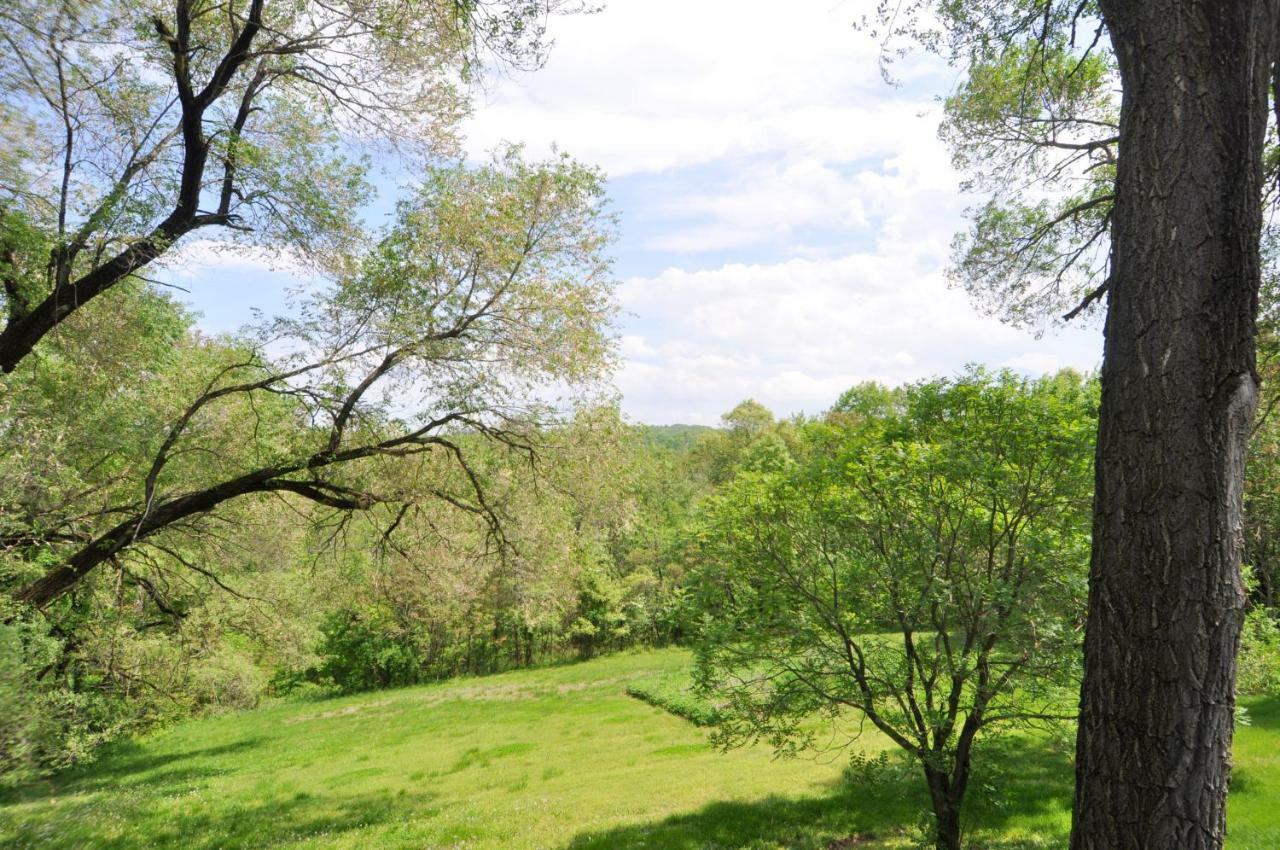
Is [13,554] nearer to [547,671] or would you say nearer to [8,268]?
[8,268]

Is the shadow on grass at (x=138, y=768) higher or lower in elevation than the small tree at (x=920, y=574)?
lower

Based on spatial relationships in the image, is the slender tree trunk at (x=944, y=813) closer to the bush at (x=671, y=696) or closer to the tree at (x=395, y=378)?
the tree at (x=395, y=378)

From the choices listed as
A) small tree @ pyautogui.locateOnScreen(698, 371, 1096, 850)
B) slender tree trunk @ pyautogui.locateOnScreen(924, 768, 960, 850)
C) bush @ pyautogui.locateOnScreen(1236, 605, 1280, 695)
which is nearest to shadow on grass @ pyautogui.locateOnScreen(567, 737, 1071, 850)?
slender tree trunk @ pyautogui.locateOnScreen(924, 768, 960, 850)

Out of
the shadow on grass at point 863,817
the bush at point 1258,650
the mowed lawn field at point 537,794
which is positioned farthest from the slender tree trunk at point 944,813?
the bush at point 1258,650

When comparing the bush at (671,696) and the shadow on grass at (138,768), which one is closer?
the shadow on grass at (138,768)

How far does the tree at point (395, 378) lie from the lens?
10344 mm

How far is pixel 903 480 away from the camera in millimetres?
8594

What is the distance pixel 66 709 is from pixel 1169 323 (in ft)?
55.5

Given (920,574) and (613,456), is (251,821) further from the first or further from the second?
(920,574)

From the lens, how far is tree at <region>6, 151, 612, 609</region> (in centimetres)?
1034

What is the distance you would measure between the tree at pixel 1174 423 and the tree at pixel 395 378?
Answer: 910 cm

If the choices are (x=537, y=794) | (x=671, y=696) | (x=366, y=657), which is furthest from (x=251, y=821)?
Result: (x=366, y=657)

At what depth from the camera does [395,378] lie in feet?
35.7

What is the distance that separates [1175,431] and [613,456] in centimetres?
977
